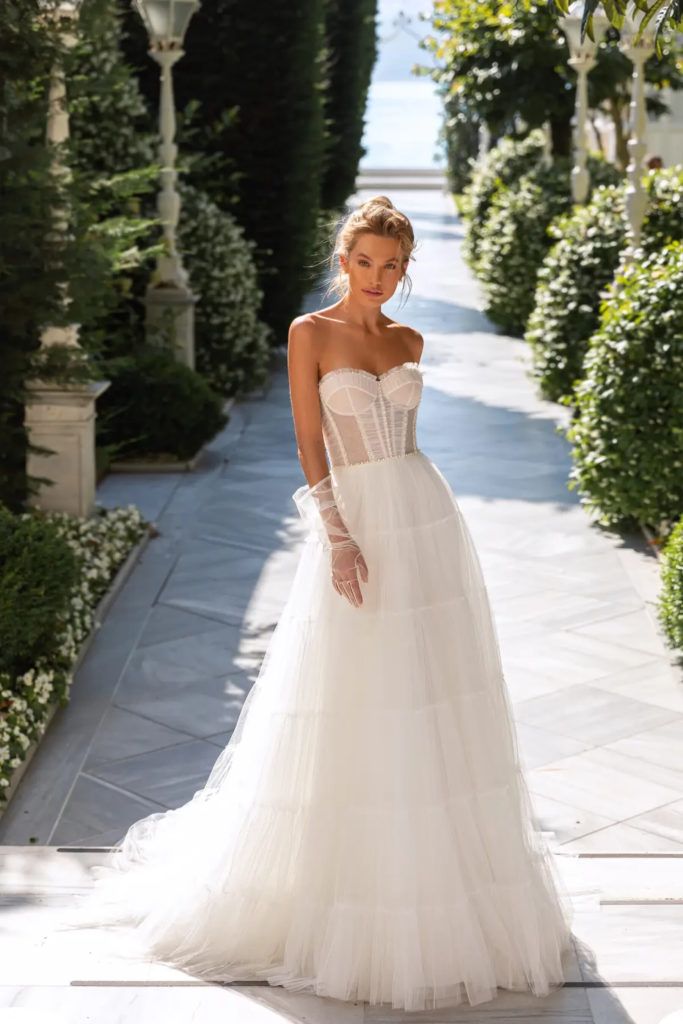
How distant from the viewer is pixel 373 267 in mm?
3975

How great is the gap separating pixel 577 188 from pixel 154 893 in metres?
12.3

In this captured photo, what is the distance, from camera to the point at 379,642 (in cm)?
399

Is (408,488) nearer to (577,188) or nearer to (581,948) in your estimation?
(581,948)

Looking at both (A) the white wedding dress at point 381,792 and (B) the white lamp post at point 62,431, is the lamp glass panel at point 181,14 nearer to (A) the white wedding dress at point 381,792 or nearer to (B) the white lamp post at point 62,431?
(B) the white lamp post at point 62,431

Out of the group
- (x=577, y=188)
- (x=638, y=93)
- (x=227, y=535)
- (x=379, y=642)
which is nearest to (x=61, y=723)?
(x=379, y=642)

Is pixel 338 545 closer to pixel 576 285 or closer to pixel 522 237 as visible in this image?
pixel 576 285

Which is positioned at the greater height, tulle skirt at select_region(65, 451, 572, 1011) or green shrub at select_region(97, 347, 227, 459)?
tulle skirt at select_region(65, 451, 572, 1011)

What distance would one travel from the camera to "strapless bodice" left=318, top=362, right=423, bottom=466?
402cm

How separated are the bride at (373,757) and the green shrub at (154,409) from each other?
7328mm

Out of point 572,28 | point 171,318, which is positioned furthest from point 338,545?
point 572,28

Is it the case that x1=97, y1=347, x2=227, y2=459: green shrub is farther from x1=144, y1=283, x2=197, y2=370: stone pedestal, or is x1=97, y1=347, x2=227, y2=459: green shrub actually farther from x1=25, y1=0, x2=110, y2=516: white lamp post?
x1=25, y1=0, x2=110, y2=516: white lamp post

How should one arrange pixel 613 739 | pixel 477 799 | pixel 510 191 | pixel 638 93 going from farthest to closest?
pixel 510 191, pixel 638 93, pixel 613 739, pixel 477 799

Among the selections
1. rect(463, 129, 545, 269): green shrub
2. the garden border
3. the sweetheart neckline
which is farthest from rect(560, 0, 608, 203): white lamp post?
the sweetheart neckline

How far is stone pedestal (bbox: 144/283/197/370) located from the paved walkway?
1112mm
